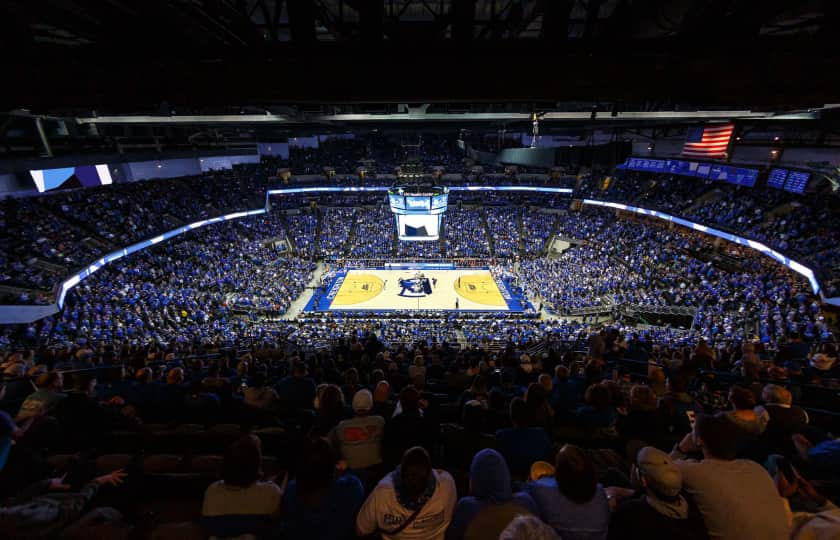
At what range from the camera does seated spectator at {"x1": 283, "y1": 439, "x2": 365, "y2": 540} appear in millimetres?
2404

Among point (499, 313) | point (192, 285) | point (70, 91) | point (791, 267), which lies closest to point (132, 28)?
point (70, 91)

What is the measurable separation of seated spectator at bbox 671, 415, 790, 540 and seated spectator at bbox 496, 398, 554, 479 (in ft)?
3.76

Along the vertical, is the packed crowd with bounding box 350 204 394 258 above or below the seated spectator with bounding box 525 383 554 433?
below

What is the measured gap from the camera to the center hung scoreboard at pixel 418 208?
3133 centimetres

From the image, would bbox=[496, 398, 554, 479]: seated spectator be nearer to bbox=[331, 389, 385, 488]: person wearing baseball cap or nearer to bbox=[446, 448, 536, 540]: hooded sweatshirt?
bbox=[446, 448, 536, 540]: hooded sweatshirt

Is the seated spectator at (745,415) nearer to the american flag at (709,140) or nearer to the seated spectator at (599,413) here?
the seated spectator at (599,413)

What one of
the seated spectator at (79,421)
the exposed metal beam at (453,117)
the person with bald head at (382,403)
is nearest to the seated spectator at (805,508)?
the person with bald head at (382,403)

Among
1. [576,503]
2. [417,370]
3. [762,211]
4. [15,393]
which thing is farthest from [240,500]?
[762,211]

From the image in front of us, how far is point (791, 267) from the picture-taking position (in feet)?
64.2

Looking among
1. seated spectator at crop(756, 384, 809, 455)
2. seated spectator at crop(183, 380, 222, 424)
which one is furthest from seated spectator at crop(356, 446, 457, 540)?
seated spectator at crop(756, 384, 809, 455)

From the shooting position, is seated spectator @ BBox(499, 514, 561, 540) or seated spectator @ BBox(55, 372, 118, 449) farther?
seated spectator @ BBox(55, 372, 118, 449)

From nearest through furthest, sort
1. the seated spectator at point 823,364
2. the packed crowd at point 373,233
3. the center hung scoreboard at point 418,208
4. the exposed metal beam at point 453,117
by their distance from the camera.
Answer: the seated spectator at point 823,364, the exposed metal beam at point 453,117, the center hung scoreboard at point 418,208, the packed crowd at point 373,233

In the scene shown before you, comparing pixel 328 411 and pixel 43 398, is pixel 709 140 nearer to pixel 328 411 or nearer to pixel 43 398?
pixel 328 411

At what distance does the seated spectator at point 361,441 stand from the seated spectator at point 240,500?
3.33 feet
